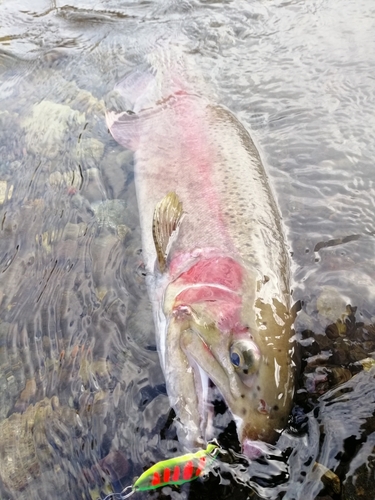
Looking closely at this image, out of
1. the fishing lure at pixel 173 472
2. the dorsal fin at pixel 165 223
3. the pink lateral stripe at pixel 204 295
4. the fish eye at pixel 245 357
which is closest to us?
the fishing lure at pixel 173 472

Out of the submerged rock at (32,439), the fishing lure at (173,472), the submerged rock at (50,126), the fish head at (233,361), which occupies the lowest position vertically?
the submerged rock at (32,439)

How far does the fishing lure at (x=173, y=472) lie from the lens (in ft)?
7.74

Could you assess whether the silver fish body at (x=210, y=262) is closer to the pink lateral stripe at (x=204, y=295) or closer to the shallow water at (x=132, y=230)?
the pink lateral stripe at (x=204, y=295)

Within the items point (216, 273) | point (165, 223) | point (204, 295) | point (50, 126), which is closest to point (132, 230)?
point (165, 223)

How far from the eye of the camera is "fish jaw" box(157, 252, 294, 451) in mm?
2418

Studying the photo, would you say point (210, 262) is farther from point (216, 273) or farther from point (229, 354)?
point (229, 354)

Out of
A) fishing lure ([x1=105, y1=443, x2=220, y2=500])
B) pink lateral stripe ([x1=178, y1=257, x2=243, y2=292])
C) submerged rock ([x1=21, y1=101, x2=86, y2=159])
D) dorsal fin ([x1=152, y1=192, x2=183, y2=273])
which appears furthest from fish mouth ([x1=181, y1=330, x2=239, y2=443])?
submerged rock ([x1=21, y1=101, x2=86, y2=159])

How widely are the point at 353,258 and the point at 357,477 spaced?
1642mm

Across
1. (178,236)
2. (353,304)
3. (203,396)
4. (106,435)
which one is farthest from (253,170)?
(106,435)

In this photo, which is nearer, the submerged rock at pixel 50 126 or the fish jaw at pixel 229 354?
the fish jaw at pixel 229 354

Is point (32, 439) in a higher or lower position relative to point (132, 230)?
lower

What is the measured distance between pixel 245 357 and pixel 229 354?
12cm

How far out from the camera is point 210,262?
324 cm

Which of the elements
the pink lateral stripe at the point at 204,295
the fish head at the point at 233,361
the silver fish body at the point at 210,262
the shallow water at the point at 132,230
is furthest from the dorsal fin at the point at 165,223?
the fish head at the point at 233,361
